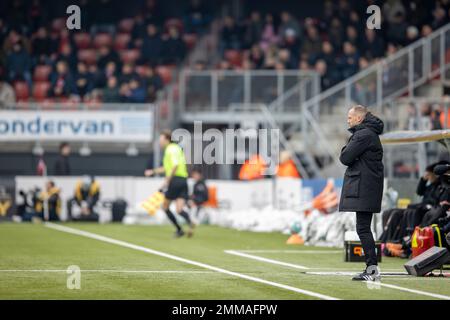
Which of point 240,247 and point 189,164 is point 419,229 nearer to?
point 240,247

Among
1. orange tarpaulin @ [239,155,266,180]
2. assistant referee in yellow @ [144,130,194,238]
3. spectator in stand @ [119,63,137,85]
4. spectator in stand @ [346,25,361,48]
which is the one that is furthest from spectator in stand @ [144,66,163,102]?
assistant referee in yellow @ [144,130,194,238]

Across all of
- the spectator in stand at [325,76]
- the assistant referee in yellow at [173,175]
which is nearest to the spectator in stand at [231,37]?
the spectator in stand at [325,76]

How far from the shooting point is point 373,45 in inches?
1282

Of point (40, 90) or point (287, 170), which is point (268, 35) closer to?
point (40, 90)

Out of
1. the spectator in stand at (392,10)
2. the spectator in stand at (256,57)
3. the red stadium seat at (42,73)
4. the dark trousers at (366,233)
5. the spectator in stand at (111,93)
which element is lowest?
the dark trousers at (366,233)

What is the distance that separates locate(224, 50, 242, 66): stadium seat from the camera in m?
35.9

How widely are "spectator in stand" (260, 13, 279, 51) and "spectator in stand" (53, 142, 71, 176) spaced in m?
7.72

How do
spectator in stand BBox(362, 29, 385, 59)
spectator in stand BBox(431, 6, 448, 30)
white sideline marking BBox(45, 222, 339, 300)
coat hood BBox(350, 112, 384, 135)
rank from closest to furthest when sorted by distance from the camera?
1. white sideline marking BBox(45, 222, 339, 300)
2. coat hood BBox(350, 112, 384, 135)
3. spectator in stand BBox(431, 6, 448, 30)
4. spectator in stand BBox(362, 29, 385, 59)

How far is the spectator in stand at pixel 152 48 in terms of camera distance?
36.9 m

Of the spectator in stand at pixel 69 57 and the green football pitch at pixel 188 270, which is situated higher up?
the spectator in stand at pixel 69 57

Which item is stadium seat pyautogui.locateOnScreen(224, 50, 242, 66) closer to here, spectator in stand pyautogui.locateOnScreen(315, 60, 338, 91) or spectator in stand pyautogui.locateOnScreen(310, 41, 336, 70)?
spectator in stand pyautogui.locateOnScreen(310, 41, 336, 70)

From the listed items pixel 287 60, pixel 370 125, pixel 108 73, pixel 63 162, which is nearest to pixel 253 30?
pixel 287 60

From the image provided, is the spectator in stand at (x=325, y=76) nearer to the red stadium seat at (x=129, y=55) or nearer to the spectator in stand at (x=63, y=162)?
the spectator in stand at (x=63, y=162)

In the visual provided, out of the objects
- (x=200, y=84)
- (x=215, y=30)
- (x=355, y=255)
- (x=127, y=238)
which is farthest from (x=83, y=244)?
(x=215, y=30)
